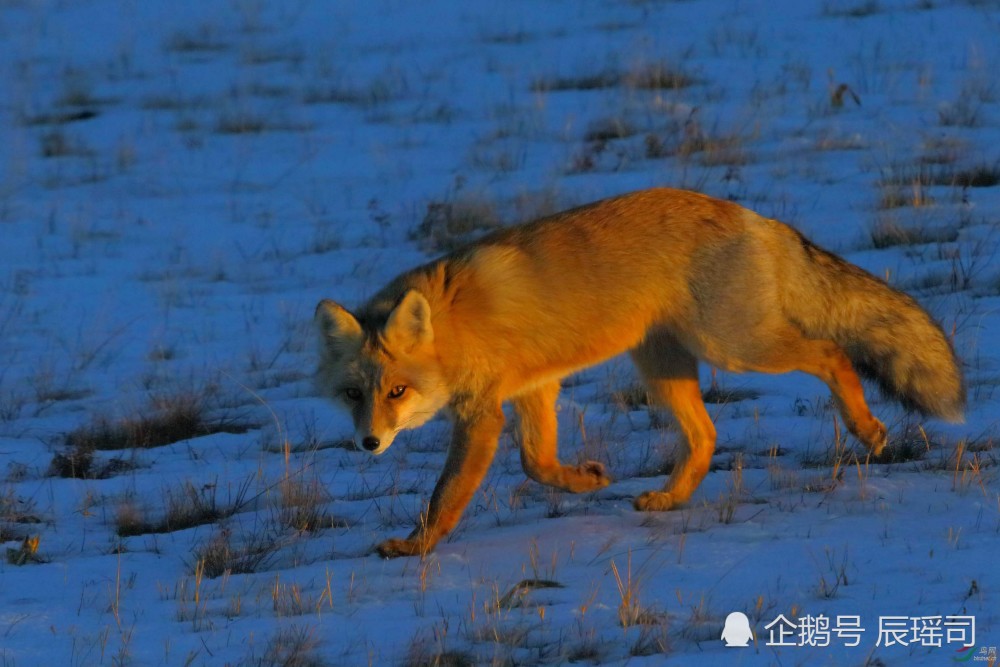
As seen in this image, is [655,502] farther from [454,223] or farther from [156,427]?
[454,223]

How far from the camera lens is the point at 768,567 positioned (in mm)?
5094

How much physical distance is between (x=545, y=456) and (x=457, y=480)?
724 mm

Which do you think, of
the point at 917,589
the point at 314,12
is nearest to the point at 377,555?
the point at 917,589

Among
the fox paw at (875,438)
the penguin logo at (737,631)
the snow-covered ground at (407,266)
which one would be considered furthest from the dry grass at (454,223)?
the penguin logo at (737,631)

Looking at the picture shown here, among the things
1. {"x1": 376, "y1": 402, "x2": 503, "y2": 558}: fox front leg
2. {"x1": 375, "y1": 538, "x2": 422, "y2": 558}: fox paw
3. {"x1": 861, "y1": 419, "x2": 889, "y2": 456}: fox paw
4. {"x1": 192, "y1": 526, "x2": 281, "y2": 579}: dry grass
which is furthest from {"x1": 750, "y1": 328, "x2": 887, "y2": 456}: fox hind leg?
{"x1": 192, "y1": 526, "x2": 281, "y2": 579}: dry grass

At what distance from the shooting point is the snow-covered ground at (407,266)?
4789 millimetres

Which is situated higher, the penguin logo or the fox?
the fox

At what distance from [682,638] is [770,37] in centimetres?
1170

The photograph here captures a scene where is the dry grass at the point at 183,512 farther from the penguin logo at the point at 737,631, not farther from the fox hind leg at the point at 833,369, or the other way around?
the penguin logo at the point at 737,631

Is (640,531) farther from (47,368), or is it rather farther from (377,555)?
(47,368)

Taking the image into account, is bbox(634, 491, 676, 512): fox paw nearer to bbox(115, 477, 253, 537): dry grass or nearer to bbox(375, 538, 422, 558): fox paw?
bbox(375, 538, 422, 558): fox paw

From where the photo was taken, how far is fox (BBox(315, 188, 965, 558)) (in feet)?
19.1

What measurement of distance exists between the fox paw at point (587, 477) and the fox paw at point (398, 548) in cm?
104

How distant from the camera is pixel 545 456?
6.36 metres
